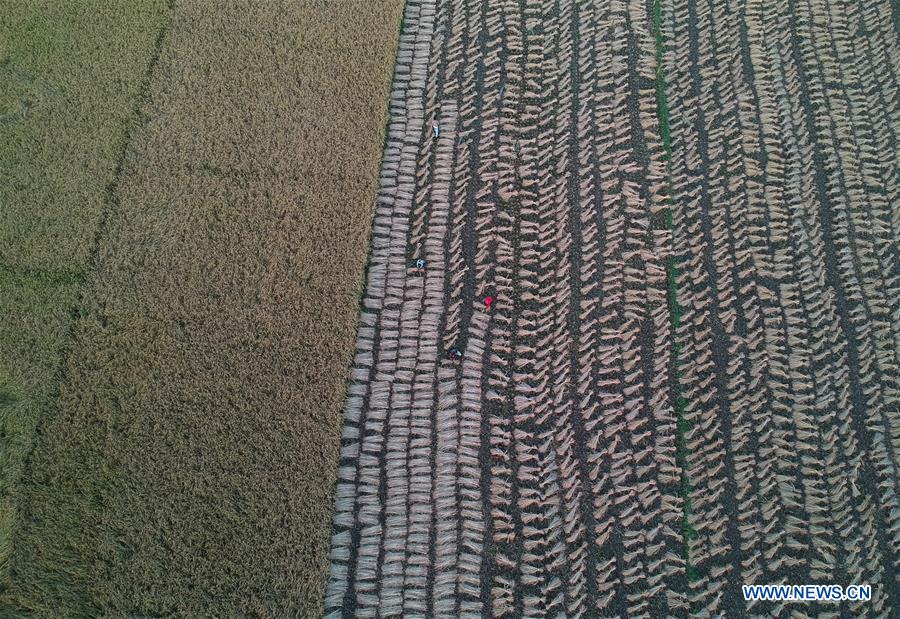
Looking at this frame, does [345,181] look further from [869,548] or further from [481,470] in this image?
[869,548]

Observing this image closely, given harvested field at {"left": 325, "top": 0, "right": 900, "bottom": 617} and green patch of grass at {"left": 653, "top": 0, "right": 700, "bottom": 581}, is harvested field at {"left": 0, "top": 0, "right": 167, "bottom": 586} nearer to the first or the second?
harvested field at {"left": 325, "top": 0, "right": 900, "bottom": 617}

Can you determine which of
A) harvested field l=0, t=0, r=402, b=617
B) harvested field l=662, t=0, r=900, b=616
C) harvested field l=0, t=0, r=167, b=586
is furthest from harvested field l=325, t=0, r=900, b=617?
harvested field l=0, t=0, r=167, b=586

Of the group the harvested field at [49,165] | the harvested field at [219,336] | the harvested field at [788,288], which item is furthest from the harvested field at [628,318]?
the harvested field at [49,165]

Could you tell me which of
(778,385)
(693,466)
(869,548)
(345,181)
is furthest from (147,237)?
(869,548)

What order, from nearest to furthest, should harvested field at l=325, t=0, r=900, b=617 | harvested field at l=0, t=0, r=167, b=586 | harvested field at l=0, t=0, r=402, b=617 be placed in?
harvested field at l=0, t=0, r=402, b=617, harvested field at l=325, t=0, r=900, b=617, harvested field at l=0, t=0, r=167, b=586

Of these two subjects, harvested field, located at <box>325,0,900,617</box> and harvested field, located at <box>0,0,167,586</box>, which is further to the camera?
harvested field, located at <box>0,0,167,586</box>

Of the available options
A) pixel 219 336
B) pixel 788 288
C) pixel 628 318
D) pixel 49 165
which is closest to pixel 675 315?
pixel 628 318

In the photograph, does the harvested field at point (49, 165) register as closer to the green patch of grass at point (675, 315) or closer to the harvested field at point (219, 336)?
the harvested field at point (219, 336)
